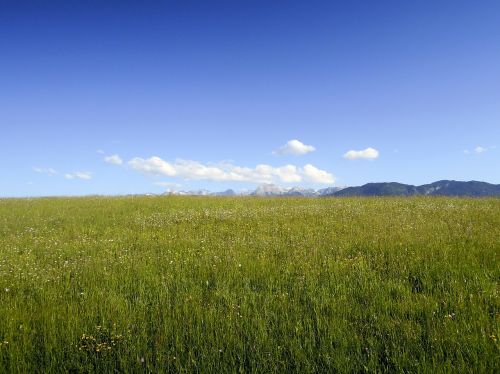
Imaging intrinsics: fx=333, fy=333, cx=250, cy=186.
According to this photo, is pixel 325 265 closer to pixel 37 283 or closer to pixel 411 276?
pixel 411 276

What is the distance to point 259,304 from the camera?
18.2 ft

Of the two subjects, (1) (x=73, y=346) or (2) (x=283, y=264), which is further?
(2) (x=283, y=264)

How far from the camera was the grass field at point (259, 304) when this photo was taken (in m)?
4.09

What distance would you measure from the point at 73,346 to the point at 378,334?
4086mm

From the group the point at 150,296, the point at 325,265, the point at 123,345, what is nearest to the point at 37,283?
the point at 150,296

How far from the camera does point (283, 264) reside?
7.56m

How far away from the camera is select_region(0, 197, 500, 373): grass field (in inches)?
161

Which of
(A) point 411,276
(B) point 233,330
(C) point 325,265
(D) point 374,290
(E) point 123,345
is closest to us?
(E) point 123,345

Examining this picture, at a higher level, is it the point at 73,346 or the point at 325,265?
the point at 325,265

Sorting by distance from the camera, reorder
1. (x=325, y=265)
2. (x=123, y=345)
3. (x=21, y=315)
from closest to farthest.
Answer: (x=123, y=345) < (x=21, y=315) < (x=325, y=265)

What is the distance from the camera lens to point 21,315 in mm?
5316

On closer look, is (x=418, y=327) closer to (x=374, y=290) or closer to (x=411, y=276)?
(x=374, y=290)

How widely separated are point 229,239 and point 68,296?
5213 millimetres

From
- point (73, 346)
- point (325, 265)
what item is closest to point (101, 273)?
point (73, 346)
